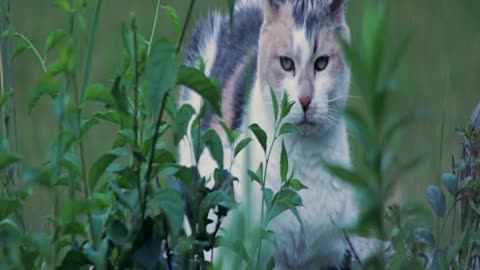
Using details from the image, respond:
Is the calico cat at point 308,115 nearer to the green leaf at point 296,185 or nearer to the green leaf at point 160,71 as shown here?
the green leaf at point 296,185

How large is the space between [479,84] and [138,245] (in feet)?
12.7

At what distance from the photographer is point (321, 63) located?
2.95 meters

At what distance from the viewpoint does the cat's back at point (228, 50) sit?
3.47 metres

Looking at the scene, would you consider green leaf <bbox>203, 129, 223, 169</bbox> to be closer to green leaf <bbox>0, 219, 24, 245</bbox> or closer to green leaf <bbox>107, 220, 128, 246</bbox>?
green leaf <bbox>107, 220, 128, 246</bbox>

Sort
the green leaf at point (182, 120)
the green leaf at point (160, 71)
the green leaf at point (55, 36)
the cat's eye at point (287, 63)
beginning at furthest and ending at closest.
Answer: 1. the cat's eye at point (287, 63)
2. the green leaf at point (55, 36)
3. the green leaf at point (182, 120)
4. the green leaf at point (160, 71)

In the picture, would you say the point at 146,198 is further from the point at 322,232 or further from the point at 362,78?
the point at 322,232

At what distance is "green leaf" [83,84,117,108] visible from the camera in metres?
1.56

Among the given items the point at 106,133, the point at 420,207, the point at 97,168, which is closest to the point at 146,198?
the point at 97,168

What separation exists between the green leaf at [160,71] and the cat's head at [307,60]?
134cm

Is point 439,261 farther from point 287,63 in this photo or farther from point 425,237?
point 287,63

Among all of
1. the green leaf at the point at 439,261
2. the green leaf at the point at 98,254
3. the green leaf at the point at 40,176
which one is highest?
the green leaf at the point at 40,176

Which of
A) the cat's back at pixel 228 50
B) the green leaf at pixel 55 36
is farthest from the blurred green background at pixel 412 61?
the green leaf at pixel 55 36

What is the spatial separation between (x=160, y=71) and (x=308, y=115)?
139 cm

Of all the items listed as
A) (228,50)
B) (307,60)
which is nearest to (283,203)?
(307,60)
